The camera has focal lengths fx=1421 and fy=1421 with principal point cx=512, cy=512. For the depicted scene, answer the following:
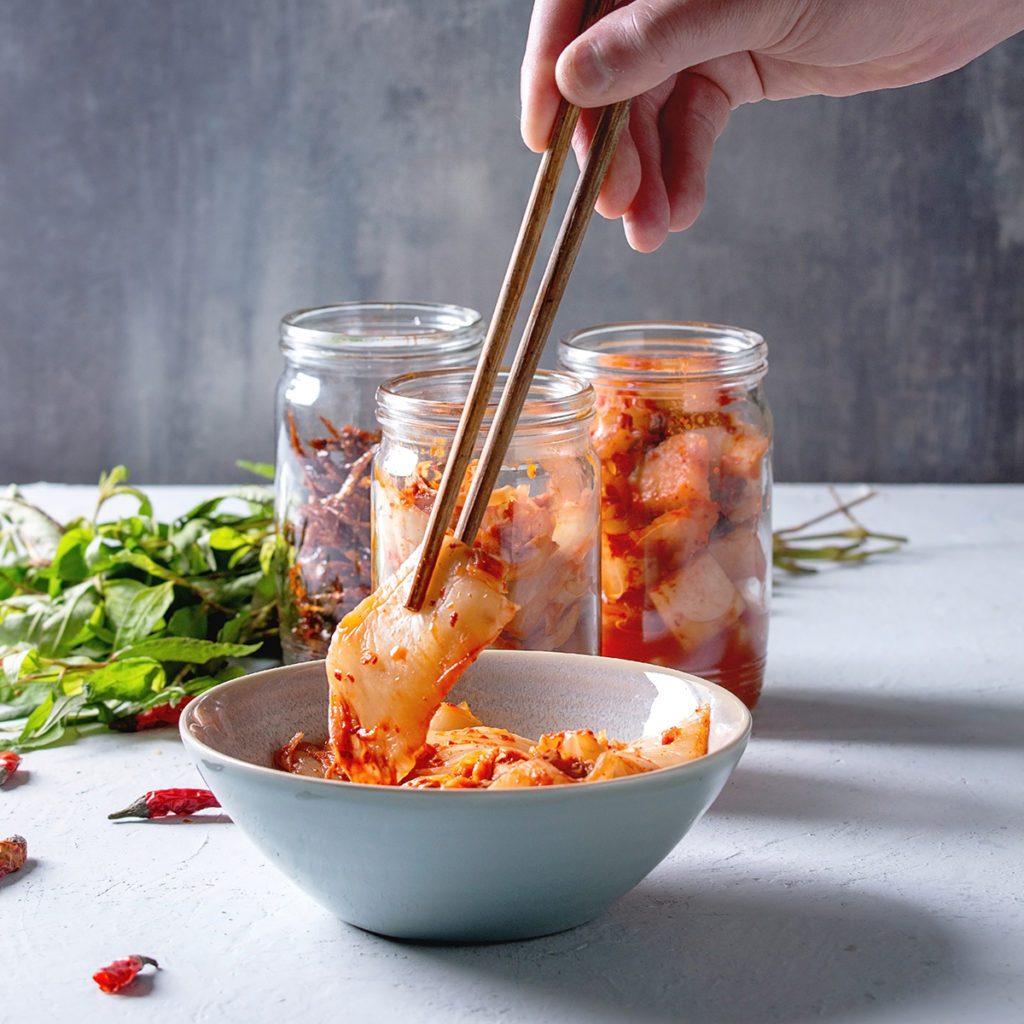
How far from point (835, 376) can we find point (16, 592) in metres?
1.55

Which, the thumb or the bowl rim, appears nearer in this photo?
the bowl rim

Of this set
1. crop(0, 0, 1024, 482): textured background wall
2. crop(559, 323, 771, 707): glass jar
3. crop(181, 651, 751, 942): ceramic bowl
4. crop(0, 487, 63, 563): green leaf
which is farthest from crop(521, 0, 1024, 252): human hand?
crop(0, 0, 1024, 482): textured background wall

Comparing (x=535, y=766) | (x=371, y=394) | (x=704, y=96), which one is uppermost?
(x=704, y=96)

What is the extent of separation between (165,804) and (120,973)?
9.2 inches

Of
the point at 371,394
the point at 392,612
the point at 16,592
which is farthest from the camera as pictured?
the point at 16,592

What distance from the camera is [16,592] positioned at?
1381 millimetres

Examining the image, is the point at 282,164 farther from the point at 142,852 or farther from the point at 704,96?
the point at 142,852

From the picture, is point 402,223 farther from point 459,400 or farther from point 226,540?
point 459,400

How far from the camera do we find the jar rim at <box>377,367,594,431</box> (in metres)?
0.98

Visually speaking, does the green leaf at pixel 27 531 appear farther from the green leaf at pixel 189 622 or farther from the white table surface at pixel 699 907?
the white table surface at pixel 699 907

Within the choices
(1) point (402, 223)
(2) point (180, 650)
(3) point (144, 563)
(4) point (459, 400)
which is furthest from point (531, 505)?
(1) point (402, 223)

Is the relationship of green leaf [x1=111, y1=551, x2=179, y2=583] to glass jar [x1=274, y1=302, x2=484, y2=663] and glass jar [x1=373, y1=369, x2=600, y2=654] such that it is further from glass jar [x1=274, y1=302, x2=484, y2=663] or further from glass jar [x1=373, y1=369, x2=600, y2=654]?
glass jar [x1=373, y1=369, x2=600, y2=654]

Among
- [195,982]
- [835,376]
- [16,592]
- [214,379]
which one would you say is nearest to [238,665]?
[16,592]

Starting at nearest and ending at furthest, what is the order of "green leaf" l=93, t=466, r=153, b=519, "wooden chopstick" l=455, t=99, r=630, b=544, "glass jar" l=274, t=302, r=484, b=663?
"wooden chopstick" l=455, t=99, r=630, b=544 → "glass jar" l=274, t=302, r=484, b=663 → "green leaf" l=93, t=466, r=153, b=519
